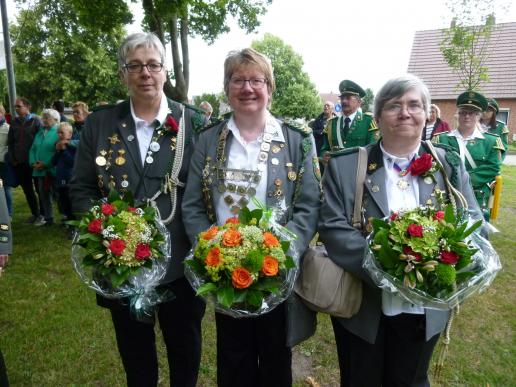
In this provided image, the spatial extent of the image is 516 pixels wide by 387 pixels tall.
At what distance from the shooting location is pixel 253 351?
7.93 feet

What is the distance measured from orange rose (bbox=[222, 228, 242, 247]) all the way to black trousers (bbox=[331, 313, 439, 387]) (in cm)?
96

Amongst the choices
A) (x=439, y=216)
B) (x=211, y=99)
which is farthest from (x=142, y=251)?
(x=211, y=99)

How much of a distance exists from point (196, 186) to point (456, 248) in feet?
4.34

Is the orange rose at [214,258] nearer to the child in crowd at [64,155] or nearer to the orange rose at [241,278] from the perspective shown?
the orange rose at [241,278]

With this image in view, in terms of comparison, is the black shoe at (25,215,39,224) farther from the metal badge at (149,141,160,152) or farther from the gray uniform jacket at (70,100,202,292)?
the metal badge at (149,141,160,152)

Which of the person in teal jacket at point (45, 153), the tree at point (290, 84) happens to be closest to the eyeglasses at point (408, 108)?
the person in teal jacket at point (45, 153)

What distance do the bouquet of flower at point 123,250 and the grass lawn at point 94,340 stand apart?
130cm

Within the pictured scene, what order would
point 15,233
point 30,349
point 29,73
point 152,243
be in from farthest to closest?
point 29,73
point 15,233
point 30,349
point 152,243

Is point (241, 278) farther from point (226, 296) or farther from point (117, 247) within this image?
point (117, 247)

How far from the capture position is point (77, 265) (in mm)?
2211

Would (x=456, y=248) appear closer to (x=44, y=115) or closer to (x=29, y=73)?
(x=44, y=115)

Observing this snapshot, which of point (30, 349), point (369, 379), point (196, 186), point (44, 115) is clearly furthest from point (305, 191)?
point (44, 115)

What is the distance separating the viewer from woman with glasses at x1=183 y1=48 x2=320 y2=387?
2193 mm

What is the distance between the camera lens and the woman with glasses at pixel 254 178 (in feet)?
7.20
